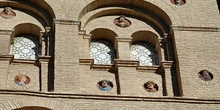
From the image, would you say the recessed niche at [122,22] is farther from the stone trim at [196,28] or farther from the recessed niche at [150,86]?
the recessed niche at [150,86]

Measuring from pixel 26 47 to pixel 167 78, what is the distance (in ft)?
13.1

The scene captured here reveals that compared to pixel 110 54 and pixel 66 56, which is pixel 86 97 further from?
pixel 110 54

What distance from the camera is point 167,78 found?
17188mm

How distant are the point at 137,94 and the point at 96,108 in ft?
6.17

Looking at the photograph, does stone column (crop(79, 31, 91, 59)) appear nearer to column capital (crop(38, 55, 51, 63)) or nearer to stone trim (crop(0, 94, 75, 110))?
column capital (crop(38, 55, 51, 63))

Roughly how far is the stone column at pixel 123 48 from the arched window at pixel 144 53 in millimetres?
311

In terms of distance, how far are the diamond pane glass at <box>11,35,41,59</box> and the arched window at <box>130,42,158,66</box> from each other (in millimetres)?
2699

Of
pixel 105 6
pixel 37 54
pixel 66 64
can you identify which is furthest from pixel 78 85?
pixel 105 6

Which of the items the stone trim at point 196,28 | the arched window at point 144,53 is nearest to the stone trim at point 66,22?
the arched window at point 144,53

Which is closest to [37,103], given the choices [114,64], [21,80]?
[21,80]

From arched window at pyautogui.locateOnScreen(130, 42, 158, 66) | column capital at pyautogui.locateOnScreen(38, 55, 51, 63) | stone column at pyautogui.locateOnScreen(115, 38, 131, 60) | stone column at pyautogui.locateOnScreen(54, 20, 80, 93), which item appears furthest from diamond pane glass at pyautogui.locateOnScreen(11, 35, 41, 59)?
arched window at pyautogui.locateOnScreen(130, 42, 158, 66)

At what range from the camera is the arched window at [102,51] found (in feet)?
58.3

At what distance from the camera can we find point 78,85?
52.6ft

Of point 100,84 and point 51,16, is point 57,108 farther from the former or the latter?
point 51,16
